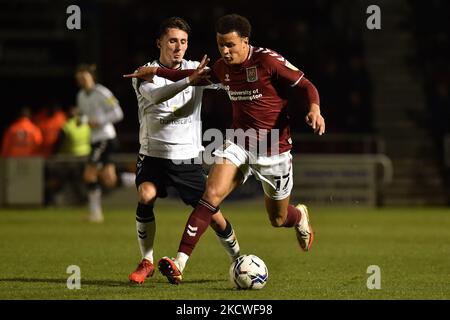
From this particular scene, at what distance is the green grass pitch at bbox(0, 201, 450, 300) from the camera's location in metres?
7.57

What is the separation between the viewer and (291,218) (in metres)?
8.86

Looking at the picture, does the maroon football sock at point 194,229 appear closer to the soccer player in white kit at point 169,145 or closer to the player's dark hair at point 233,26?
the soccer player in white kit at point 169,145

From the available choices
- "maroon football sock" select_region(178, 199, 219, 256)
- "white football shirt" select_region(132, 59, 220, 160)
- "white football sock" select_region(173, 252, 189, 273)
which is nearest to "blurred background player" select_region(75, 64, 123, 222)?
"white football shirt" select_region(132, 59, 220, 160)

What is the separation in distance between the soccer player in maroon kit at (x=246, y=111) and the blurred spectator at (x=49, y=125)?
42.6 feet

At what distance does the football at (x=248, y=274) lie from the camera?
7633mm

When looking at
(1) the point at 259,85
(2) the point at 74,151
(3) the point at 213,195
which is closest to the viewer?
(3) the point at 213,195

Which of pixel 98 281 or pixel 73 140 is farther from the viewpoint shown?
pixel 73 140

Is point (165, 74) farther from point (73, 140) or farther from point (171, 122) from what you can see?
point (73, 140)

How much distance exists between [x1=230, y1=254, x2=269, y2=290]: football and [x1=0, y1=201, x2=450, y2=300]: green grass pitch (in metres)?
0.08

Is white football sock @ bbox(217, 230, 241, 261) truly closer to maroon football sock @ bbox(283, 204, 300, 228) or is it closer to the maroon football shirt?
maroon football sock @ bbox(283, 204, 300, 228)

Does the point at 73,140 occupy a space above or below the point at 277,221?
below

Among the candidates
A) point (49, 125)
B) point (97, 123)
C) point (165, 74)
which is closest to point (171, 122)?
point (165, 74)

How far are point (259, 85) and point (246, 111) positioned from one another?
23 cm
